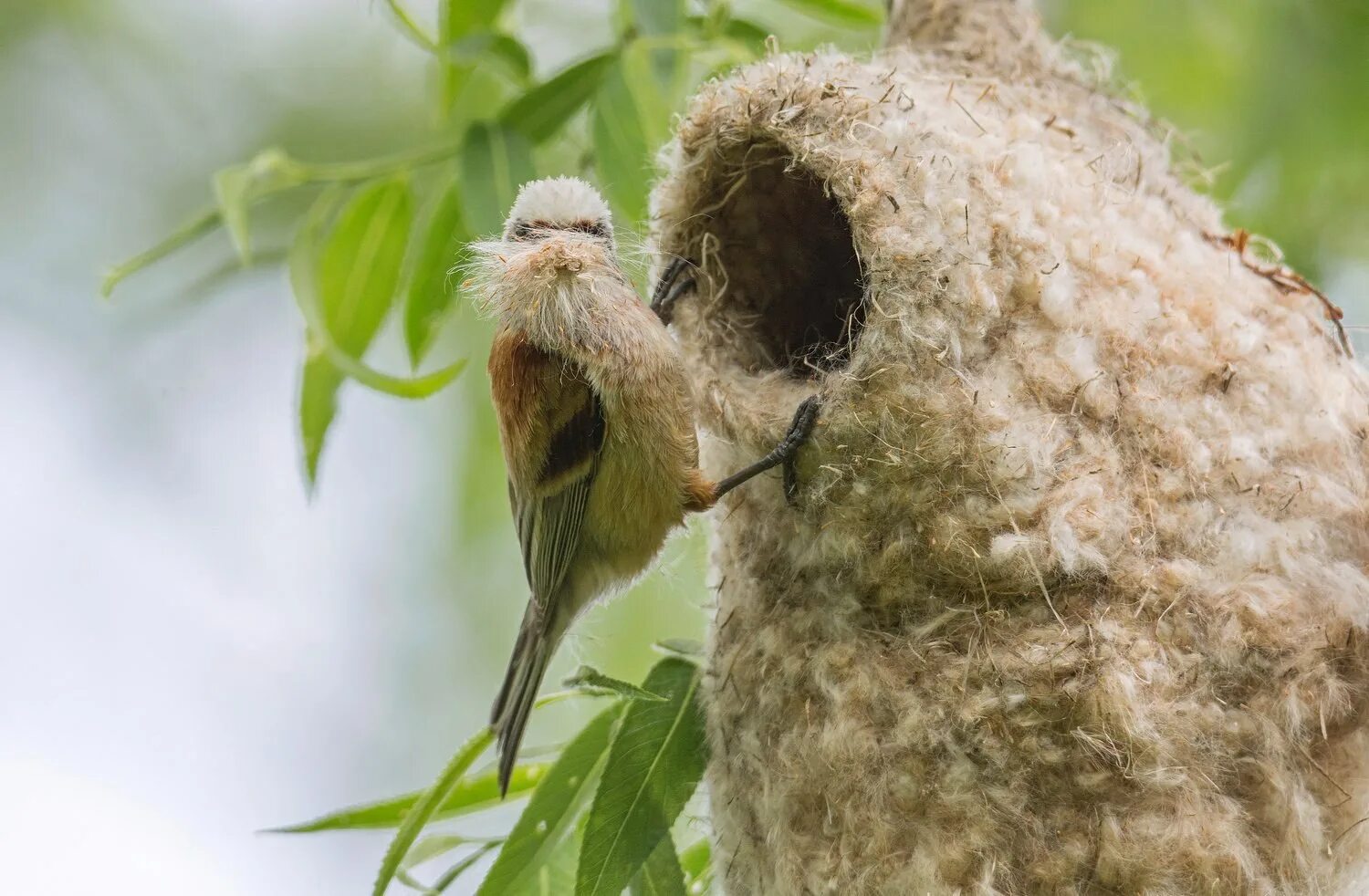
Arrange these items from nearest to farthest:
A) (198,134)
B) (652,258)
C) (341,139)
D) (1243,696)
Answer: (1243,696), (652,258), (341,139), (198,134)

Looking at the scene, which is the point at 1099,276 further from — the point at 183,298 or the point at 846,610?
the point at 183,298

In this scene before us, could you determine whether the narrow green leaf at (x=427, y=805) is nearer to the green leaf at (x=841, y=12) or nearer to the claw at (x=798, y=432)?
the claw at (x=798, y=432)

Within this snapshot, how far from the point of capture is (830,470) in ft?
8.33

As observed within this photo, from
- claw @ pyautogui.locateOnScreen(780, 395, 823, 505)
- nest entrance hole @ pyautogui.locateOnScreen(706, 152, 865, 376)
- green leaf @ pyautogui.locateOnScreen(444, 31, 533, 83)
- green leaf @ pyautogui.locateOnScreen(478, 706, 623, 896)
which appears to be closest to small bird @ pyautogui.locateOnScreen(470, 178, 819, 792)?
claw @ pyautogui.locateOnScreen(780, 395, 823, 505)

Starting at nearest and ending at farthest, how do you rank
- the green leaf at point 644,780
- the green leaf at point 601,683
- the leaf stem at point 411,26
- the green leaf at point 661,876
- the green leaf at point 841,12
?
the green leaf at point 601,683, the green leaf at point 644,780, the green leaf at point 661,876, the leaf stem at point 411,26, the green leaf at point 841,12

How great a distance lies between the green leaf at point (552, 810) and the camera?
107 inches

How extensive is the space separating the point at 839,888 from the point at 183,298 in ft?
7.38

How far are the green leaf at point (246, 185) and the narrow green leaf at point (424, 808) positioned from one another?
4.22 feet

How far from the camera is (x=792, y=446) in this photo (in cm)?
259

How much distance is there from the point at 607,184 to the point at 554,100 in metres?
0.28

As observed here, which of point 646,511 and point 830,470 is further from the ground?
point 830,470

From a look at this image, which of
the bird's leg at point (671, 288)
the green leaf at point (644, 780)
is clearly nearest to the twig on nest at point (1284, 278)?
the bird's leg at point (671, 288)

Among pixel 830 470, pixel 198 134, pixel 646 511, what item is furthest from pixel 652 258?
pixel 198 134

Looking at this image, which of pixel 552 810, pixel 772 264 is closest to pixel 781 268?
pixel 772 264
